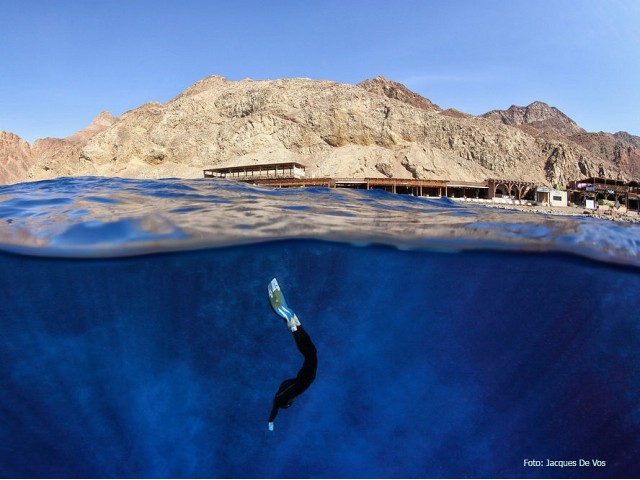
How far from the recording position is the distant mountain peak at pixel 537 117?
168m

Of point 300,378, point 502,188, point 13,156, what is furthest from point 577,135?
point 13,156

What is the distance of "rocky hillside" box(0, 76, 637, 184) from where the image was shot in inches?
2719

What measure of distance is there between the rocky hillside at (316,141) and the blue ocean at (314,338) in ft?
182

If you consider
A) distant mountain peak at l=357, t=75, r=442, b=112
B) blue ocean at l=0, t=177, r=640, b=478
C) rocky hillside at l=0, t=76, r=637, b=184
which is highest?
distant mountain peak at l=357, t=75, r=442, b=112

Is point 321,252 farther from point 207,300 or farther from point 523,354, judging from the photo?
point 523,354

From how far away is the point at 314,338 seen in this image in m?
9.09

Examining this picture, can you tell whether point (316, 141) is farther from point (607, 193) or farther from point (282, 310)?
point (282, 310)

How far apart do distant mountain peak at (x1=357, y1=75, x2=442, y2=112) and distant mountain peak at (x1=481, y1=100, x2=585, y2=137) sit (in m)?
51.5

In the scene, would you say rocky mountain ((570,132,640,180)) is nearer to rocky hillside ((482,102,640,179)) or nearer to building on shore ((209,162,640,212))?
rocky hillside ((482,102,640,179))

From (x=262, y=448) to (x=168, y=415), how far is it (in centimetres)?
171

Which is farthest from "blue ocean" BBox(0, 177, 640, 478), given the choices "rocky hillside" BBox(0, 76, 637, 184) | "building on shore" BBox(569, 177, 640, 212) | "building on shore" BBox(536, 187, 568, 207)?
"rocky hillside" BBox(0, 76, 637, 184)

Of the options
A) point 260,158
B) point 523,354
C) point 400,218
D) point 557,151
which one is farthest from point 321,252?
point 557,151

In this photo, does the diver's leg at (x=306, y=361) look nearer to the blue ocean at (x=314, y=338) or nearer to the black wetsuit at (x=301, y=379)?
the black wetsuit at (x=301, y=379)

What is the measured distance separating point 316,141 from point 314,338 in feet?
219
